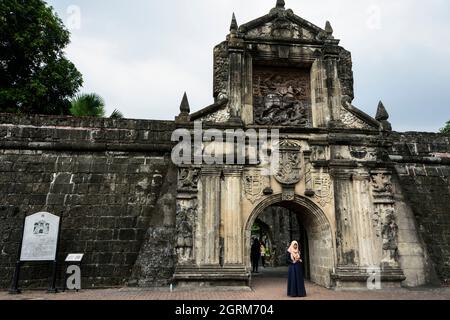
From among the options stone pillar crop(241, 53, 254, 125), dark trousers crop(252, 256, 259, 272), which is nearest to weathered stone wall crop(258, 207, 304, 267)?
dark trousers crop(252, 256, 259, 272)

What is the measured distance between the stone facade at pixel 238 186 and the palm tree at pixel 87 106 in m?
3.91

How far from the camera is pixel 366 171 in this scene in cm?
1025

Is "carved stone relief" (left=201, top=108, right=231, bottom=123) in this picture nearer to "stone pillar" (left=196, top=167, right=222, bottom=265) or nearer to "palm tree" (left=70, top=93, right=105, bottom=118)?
"stone pillar" (left=196, top=167, right=222, bottom=265)

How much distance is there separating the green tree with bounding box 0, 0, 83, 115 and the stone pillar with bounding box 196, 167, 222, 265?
10737 mm

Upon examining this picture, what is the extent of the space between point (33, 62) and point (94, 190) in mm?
9861

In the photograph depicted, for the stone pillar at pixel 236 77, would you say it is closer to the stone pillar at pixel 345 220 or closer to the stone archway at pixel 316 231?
the stone archway at pixel 316 231

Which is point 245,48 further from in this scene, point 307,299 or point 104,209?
point 307,299

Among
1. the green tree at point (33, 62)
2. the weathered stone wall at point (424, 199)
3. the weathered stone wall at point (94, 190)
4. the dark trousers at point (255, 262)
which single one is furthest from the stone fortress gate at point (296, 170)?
the green tree at point (33, 62)

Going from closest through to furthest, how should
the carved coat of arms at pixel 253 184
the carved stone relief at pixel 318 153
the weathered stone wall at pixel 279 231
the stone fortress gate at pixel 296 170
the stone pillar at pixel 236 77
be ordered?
1. the stone fortress gate at pixel 296 170
2. the carved coat of arms at pixel 253 184
3. the carved stone relief at pixel 318 153
4. the stone pillar at pixel 236 77
5. the weathered stone wall at pixel 279 231

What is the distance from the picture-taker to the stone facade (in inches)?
368

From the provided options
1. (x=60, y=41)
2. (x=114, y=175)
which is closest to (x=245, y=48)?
(x=114, y=175)

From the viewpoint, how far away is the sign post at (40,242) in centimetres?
862

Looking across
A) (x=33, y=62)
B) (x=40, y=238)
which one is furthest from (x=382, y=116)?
(x=33, y=62)

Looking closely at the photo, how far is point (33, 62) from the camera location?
16609 mm
